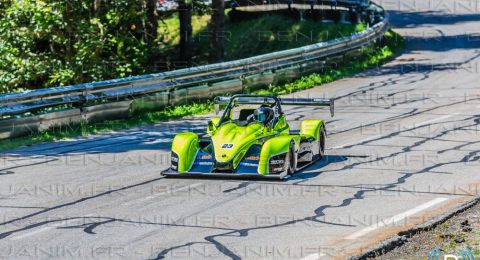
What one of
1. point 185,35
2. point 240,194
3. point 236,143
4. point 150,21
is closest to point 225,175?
point 236,143

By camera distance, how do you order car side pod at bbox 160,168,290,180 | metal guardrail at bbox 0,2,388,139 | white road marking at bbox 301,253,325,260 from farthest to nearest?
metal guardrail at bbox 0,2,388,139
car side pod at bbox 160,168,290,180
white road marking at bbox 301,253,325,260

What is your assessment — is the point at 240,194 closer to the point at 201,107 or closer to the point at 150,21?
the point at 201,107

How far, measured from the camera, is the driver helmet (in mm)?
15148

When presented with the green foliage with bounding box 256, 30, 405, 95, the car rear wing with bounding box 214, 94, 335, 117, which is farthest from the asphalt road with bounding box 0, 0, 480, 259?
the green foliage with bounding box 256, 30, 405, 95

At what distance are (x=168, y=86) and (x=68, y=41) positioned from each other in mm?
6329

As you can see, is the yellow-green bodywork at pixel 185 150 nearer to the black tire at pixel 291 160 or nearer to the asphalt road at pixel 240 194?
the asphalt road at pixel 240 194

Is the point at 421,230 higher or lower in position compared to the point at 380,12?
lower

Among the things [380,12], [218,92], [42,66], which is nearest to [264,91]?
[218,92]

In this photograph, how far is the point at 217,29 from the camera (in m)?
31.2

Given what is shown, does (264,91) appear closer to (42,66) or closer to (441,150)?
(42,66)

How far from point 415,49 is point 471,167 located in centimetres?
1870

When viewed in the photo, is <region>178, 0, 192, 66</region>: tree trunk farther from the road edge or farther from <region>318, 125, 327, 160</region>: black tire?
the road edge

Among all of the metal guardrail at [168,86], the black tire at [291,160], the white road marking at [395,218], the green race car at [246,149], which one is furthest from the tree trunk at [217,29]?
the white road marking at [395,218]

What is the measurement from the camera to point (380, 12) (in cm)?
3700
